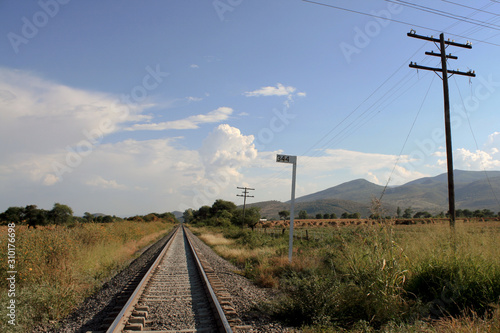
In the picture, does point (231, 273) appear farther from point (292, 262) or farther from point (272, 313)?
point (272, 313)

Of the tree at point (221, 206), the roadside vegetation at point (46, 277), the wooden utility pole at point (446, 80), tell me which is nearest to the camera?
the roadside vegetation at point (46, 277)

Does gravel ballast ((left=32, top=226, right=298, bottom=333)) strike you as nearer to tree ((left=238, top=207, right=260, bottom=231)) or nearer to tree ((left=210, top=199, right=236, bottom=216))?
tree ((left=238, top=207, right=260, bottom=231))

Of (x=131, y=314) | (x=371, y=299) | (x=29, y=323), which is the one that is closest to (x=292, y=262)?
(x=371, y=299)

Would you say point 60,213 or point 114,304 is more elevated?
point 60,213

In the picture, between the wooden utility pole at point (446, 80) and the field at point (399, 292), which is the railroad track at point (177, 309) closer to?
the field at point (399, 292)

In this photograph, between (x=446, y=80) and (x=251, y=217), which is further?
(x=251, y=217)

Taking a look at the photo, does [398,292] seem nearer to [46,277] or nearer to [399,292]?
[399,292]

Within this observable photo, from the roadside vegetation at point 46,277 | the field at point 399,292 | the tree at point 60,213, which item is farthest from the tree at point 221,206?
the field at point 399,292

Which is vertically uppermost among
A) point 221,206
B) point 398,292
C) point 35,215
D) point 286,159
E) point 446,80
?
point 446,80

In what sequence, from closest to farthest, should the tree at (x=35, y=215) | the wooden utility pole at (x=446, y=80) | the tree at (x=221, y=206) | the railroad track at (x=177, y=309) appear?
the railroad track at (x=177, y=309) → the wooden utility pole at (x=446, y=80) → the tree at (x=35, y=215) → the tree at (x=221, y=206)

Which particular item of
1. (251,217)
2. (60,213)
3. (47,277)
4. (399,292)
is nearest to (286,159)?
(399,292)

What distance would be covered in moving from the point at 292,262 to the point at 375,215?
17.7ft

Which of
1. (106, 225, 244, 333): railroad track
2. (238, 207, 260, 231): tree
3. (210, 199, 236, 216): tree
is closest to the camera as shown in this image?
(106, 225, 244, 333): railroad track

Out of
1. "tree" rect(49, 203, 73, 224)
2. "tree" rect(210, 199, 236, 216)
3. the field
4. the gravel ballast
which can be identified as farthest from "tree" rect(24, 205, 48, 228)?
"tree" rect(210, 199, 236, 216)
